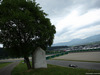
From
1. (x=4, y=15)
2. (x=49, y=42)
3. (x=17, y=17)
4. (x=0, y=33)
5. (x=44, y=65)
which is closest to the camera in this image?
(x=17, y=17)

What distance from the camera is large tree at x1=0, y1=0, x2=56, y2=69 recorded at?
15.0 metres

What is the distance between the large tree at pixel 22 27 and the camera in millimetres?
14955

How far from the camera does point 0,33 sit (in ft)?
54.6

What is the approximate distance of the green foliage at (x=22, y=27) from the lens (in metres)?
15.0

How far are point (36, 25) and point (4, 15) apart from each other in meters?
6.28

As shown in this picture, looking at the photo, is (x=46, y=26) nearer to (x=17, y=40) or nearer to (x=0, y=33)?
(x=17, y=40)

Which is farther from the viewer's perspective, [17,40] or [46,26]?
[46,26]

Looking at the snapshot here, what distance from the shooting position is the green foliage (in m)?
15.0

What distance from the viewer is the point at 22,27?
1619cm

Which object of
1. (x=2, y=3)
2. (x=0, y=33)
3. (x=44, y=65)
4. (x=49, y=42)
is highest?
(x=2, y=3)

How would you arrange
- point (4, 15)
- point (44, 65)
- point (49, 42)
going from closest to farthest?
point (4, 15) → point (44, 65) → point (49, 42)

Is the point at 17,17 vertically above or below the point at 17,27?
above

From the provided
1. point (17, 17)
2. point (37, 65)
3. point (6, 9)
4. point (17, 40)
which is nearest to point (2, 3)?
point (6, 9)

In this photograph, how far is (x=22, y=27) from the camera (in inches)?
637
